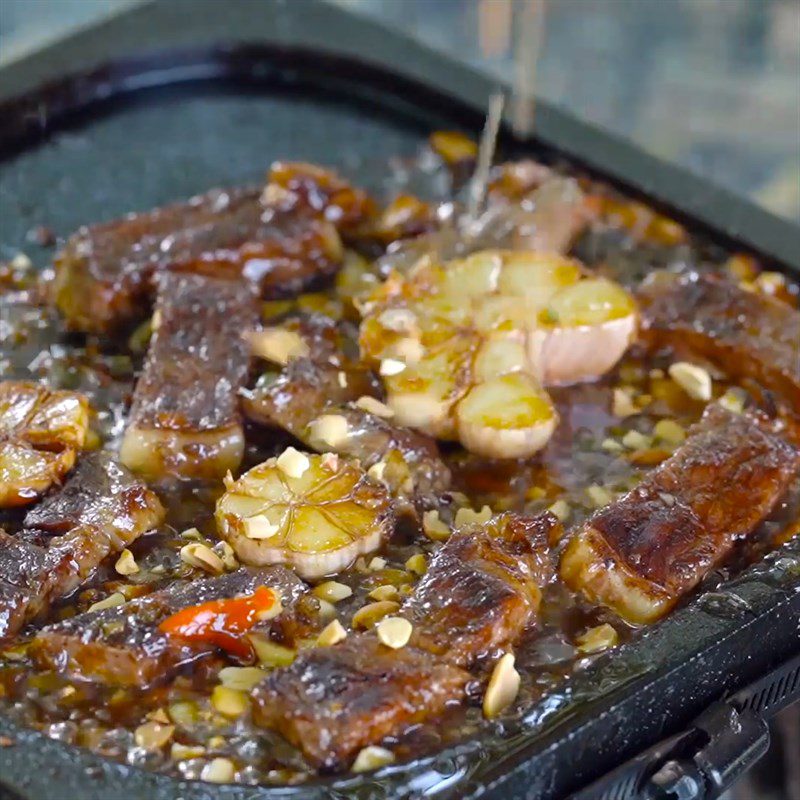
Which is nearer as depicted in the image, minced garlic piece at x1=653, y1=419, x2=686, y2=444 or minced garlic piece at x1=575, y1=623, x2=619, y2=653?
minced garlic piece at x1=575, y1=623, x2=619, y2=653

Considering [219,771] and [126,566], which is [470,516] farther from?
[219,771]

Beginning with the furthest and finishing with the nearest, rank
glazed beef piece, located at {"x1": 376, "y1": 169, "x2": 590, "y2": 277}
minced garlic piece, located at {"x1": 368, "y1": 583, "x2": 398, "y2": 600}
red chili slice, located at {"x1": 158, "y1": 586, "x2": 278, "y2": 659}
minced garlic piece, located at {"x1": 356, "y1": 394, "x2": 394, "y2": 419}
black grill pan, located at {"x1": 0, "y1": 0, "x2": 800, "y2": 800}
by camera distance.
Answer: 1. black grill pan, located at {"x1": 0, "y1": 0, "x2": 800, "y2": 800}
2. glazed beef piece, located at {"x1": 376, "y1": 169, "x2": 590, "y2": 277}
3. minced garlic piece, located at {"x1": 356, "y1": 394, "x2": 394, "y2": 419}
4. minced garlic piece, located at {"x1": 368, "y1": 583, "x2": 398, "y2": 600}
5. red chili slice, located at {"x1": 158, "y1": 586, "x2": 278, "y2": 659}

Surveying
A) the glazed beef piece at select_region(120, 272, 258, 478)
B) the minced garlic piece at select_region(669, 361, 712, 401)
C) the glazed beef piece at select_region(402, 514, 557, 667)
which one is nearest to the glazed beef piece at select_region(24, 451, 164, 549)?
the glazed beef piece at select_region(120, 272, 258, 478)

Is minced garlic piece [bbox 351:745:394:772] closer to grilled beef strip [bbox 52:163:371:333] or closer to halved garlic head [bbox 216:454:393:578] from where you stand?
halved garlic head [bbox 216:454:393:578]

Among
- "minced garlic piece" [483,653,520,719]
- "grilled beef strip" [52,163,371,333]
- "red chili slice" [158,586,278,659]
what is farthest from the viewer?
"grilled beef strip" [52,163,371,333]

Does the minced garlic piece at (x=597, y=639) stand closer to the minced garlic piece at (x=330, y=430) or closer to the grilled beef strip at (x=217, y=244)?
the minced garlic piece at (x=330, y=430)

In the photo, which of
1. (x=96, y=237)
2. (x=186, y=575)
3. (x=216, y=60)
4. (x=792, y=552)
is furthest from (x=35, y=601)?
(x=216, y=60)
